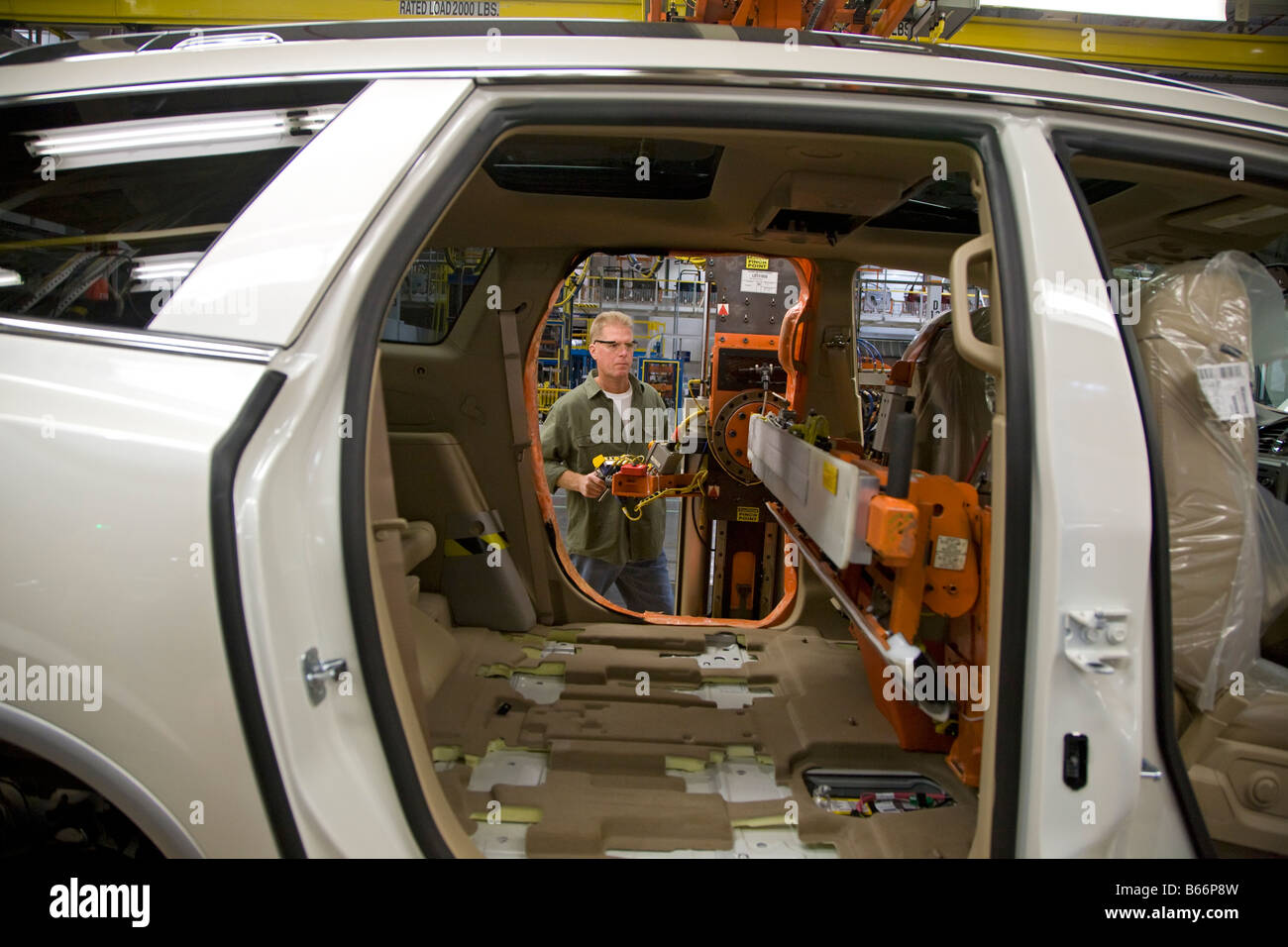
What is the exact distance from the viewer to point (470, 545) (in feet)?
9.73

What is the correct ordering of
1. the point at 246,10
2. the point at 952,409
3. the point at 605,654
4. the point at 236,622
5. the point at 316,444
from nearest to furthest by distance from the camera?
the point at 236,622
the point at 316,444
the point at 952,409
the point at 605,654
the point at 246,10

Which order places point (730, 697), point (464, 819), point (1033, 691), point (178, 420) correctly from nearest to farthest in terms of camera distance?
point (178, 420)
point (1033, 691)
point (464, 819)
point (730, 697)

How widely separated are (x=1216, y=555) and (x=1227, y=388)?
13.6 inches

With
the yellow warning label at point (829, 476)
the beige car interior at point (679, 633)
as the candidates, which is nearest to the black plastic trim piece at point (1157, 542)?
the beige car interior at point (679, 633)

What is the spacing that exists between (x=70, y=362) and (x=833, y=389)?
9.35 feet

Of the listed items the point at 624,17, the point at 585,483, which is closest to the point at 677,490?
the point at 585,483

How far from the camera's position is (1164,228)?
2135mm

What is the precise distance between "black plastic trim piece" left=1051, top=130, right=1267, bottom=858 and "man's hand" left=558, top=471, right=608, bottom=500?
257 cm

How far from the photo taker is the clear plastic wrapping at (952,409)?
2.13m

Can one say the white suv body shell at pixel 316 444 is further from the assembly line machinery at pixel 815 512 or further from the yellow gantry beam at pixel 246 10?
the yellow gantry beam at pixel 246 10

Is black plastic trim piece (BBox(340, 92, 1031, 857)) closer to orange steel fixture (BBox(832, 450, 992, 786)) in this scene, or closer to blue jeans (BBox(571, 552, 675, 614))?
orange steel fixture (BBox(832, 450, 992, 786))

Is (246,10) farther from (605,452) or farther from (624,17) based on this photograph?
(605,452)

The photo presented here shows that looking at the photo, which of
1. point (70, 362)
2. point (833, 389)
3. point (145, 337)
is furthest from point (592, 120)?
point (833, 389)
